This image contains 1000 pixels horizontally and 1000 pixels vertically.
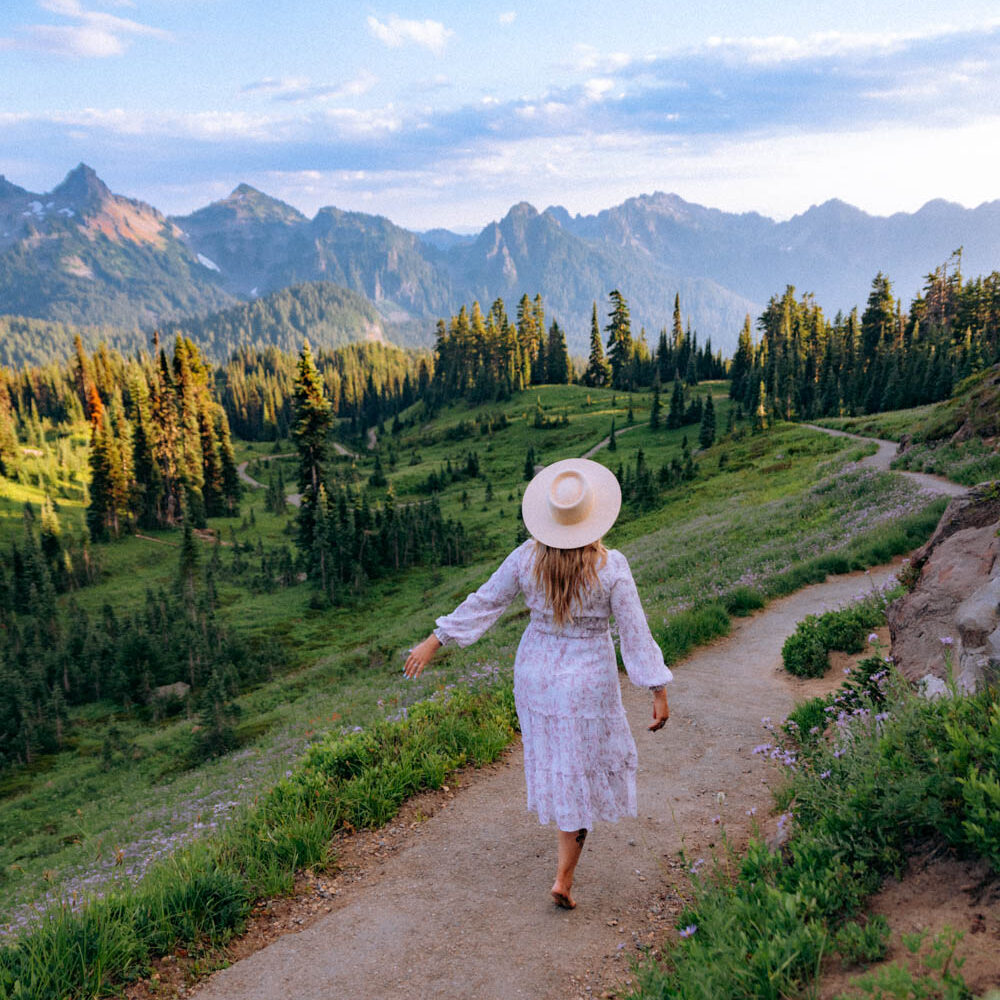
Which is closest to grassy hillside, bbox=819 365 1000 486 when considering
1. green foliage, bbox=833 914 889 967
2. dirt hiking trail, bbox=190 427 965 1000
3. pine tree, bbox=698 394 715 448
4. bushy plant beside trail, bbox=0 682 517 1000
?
dirt hiking trail, bbox=190 427 965 1000

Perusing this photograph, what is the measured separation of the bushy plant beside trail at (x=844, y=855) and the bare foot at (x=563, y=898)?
3.04ft

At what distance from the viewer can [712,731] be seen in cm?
803

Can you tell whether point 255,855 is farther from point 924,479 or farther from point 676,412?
point 676,412

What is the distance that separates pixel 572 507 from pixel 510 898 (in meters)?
3.28

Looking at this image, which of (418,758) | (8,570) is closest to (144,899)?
(418,758)

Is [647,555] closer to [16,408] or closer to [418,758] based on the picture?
[418,758]

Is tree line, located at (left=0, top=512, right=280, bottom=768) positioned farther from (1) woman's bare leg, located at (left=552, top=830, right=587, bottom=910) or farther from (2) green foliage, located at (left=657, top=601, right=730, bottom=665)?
(1) woman's bare leg, located at (left=552, top=830, right=587, bottom=910)

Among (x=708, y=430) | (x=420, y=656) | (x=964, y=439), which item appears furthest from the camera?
(x=708, y=430)

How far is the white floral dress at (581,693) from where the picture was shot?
483 centimetres

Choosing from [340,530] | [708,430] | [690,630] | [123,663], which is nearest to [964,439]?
[690,630]

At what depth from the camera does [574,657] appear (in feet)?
16.0

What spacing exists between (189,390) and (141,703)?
56077mm

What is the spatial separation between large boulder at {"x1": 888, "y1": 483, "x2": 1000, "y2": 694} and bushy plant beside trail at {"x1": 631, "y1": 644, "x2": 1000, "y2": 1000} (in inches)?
26.3

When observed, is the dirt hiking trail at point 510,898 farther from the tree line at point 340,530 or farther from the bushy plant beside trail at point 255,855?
the tree line at point 340,530
